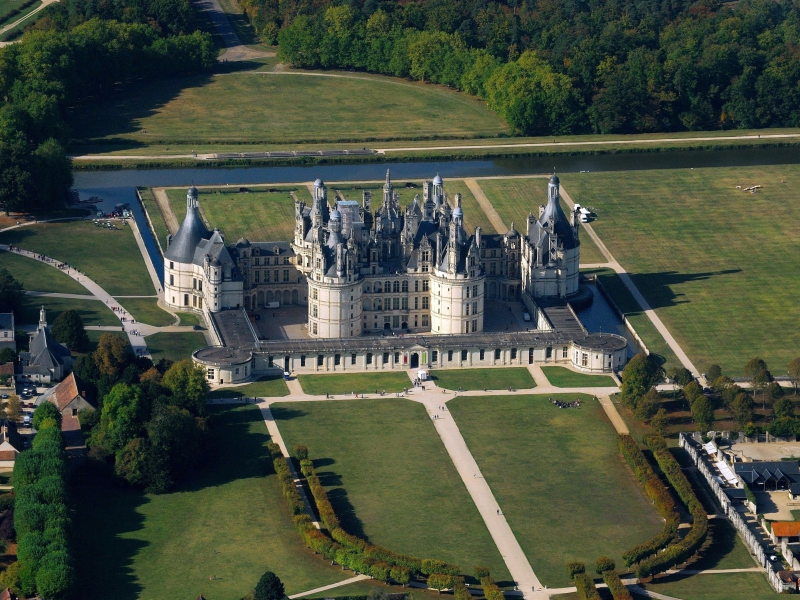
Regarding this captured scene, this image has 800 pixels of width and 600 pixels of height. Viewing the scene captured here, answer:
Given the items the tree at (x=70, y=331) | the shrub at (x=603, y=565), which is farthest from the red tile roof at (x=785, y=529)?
the tree at (x=70, y=331)

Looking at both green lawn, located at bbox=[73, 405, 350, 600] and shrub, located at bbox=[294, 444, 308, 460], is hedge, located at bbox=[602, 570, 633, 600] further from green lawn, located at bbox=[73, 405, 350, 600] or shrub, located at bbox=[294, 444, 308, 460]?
shrub, located at bbox=[294, 444, 308, 460]

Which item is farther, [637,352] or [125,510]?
[637,352]

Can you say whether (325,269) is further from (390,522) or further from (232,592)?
(232,592)

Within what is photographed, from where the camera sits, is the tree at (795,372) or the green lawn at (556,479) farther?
the tree at (795,372)

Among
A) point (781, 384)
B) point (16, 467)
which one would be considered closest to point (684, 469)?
point (781, 384)

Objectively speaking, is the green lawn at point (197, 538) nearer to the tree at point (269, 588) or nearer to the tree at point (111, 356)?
the tree at point (269, 588)

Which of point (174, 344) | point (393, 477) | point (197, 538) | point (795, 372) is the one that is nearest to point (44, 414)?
point (197, 538)
